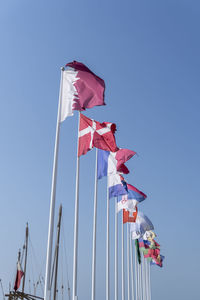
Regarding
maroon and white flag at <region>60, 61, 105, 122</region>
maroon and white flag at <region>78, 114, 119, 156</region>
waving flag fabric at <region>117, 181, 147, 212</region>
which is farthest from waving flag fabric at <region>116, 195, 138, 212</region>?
maroon and white flag at <region>60, 61, 105, 122</region>

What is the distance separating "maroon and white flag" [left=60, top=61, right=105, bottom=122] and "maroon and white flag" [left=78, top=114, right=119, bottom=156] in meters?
1.63

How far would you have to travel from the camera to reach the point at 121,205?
88.3 feet

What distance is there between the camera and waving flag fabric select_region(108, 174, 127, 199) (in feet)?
80.6

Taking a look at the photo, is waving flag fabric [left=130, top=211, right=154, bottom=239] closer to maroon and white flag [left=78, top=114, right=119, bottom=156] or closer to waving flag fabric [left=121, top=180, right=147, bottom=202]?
waving flag fabric [left=121, top=180, right=147, bottom=202]

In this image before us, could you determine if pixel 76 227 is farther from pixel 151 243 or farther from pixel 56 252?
pixel 151 243

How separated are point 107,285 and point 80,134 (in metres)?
12.0

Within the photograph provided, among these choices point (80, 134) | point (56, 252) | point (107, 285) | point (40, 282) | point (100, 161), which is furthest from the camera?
point (40, 282)

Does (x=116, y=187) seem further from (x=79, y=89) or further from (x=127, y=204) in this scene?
(x=79, y=89)

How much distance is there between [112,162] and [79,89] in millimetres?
7109

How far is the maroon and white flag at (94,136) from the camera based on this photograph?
16750mm

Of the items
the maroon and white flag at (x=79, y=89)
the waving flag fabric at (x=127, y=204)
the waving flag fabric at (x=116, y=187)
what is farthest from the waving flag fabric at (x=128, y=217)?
the maroon and white flag at (x=79, y=89)

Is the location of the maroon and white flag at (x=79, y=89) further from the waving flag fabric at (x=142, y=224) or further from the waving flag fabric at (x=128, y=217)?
the waving flag fabric at (x=142, y=224)

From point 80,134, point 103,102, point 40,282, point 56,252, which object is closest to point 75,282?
point 80,134

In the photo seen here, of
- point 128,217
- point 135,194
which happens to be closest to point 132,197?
point 135,194
